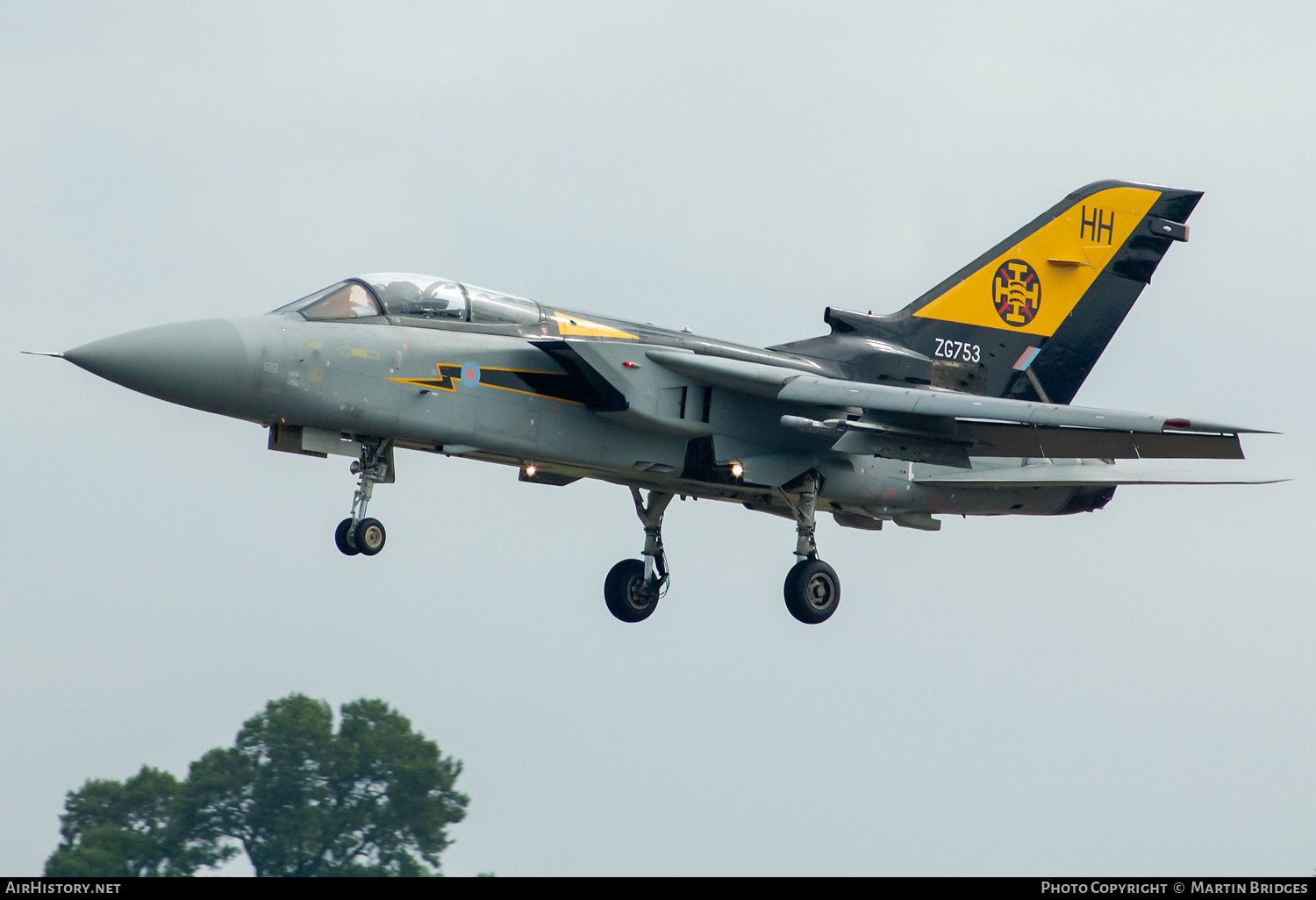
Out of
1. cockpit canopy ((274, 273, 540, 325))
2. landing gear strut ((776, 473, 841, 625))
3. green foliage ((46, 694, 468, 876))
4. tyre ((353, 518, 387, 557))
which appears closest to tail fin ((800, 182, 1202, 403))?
landing gear strut ((776, 473, 841, 625))

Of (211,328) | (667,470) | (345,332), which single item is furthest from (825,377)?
(211,328)

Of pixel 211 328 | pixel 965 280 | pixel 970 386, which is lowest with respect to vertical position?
pixel 211 328

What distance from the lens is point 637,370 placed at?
17.3 metres

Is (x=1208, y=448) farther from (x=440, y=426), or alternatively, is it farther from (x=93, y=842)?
(x=93, y=842)

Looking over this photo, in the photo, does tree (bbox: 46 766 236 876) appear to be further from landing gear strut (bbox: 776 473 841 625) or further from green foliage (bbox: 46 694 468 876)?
landing gear strut (bbox: 776 473 841 625)

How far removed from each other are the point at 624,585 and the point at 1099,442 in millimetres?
6166

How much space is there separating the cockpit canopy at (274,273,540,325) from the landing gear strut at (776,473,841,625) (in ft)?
12.8

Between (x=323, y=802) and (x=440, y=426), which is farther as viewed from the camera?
(x=323, y=802)

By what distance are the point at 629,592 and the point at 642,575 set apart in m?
0.27

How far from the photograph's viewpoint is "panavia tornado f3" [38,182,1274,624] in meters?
15.8

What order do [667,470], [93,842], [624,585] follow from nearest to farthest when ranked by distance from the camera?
[667,470] < [624,585] < [93,842]

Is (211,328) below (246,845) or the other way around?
the other way around

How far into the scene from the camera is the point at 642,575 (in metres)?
20.3

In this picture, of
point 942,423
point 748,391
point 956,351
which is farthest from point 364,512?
point 956,351
